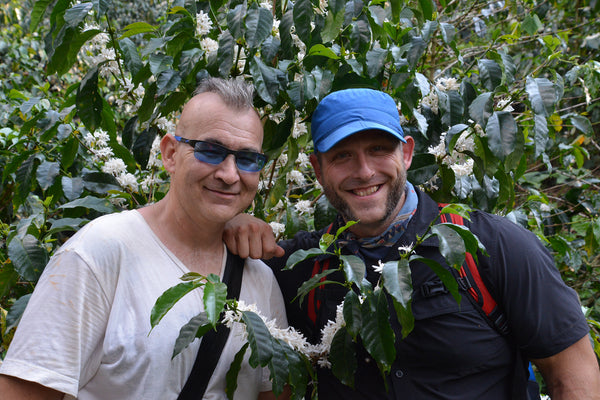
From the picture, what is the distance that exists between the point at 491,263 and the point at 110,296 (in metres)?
1.18

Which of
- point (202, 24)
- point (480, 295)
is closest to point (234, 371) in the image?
point (480, 295)

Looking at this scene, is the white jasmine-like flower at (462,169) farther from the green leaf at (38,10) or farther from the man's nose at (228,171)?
the green leaf at (38,10)

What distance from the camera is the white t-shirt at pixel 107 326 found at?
5.19ft

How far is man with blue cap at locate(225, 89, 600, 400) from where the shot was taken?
1.75 metres

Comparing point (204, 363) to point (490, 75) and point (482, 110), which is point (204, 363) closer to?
point (482, 110)

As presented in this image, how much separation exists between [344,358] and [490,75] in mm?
1239

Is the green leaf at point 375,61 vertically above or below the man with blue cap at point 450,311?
above

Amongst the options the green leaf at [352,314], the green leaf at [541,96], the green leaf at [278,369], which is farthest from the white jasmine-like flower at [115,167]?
the green leaf at [541,96]

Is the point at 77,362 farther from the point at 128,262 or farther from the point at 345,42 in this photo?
the point at 345,42

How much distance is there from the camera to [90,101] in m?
2.25

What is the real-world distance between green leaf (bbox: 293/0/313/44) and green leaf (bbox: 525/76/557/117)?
0.81m

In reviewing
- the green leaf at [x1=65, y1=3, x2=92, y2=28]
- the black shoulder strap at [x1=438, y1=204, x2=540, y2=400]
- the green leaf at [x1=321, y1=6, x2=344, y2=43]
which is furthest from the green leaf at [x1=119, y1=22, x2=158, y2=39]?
the black shoulder strap at [x1=438, y1=204, x2=540, y2=400]

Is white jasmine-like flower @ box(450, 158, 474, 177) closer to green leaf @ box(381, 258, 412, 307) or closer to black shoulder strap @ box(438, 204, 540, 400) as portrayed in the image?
black shoulder strap @ box(438, 204, 540, 400)

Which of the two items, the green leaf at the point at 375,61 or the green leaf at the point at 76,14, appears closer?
the green leaf at the point at 76,14
